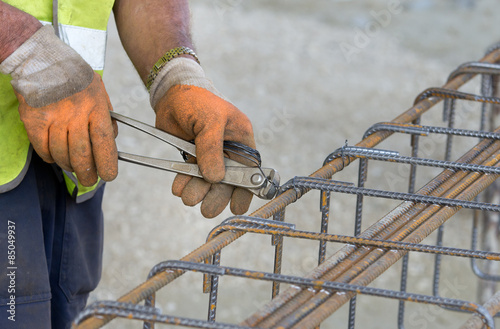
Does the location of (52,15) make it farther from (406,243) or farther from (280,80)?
(280,80)

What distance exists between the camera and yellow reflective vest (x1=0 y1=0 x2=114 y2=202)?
142 centimetres

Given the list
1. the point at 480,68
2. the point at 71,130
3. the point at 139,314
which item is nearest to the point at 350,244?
the point at 139,314

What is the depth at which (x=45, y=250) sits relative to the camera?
160 cm

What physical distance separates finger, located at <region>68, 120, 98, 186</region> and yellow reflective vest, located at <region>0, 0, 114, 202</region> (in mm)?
143

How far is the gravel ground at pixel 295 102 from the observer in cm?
354

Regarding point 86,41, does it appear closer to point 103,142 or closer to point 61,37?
point 61,37

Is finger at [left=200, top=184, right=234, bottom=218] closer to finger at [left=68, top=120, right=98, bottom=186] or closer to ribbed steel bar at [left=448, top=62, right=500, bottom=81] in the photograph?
finger at [left=68, top=120, right=98, bottom=186]

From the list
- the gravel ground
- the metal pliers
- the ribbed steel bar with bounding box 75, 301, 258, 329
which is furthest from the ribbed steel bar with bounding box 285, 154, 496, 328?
the gravel ground

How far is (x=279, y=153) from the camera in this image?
4.49m

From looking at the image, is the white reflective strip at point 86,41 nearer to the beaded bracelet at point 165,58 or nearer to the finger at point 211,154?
the beaded bracelet at point 165,58

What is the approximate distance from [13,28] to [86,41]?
10.8 inches

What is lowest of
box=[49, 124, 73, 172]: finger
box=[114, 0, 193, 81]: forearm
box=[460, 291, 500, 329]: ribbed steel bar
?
box=[460, 291, 500, 329]: ribbed steel bar

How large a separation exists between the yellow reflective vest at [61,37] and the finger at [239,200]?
40 cm

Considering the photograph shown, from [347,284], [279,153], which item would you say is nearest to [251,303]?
[279,153]
